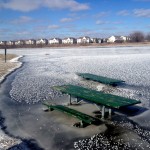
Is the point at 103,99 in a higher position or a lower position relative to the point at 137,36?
lower

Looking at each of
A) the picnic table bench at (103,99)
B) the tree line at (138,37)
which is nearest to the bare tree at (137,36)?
the tree line at (138,37)

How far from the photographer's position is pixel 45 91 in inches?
566

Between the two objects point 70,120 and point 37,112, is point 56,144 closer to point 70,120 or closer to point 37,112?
point 70,120

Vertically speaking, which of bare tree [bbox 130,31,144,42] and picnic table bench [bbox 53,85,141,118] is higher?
bare tree [bbox 130,31,144,42]

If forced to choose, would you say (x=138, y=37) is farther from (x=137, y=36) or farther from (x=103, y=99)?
(x=103, y=99)

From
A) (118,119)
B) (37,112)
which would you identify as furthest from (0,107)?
(118,119)

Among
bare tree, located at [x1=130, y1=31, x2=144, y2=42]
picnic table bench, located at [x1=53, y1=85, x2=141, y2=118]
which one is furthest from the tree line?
picnic table bench, located at [x1=53, y1=85, x2=141, y2=118]

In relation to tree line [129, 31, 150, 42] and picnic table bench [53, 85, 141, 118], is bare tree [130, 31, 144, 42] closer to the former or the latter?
tree line [129, 31, 150, 42]

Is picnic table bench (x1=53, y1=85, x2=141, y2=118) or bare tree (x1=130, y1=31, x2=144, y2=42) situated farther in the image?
bare tree (x1=130, y1=31, x2=144, y2=42)

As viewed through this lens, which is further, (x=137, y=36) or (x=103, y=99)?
(x=137, y=36)

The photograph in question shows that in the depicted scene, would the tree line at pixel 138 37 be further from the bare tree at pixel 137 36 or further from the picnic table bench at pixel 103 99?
the picnic table bench at pixel 103 99

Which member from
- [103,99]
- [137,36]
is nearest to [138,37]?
[137,36]

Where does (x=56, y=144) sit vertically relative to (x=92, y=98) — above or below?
below

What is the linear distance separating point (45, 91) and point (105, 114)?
5.18 m
